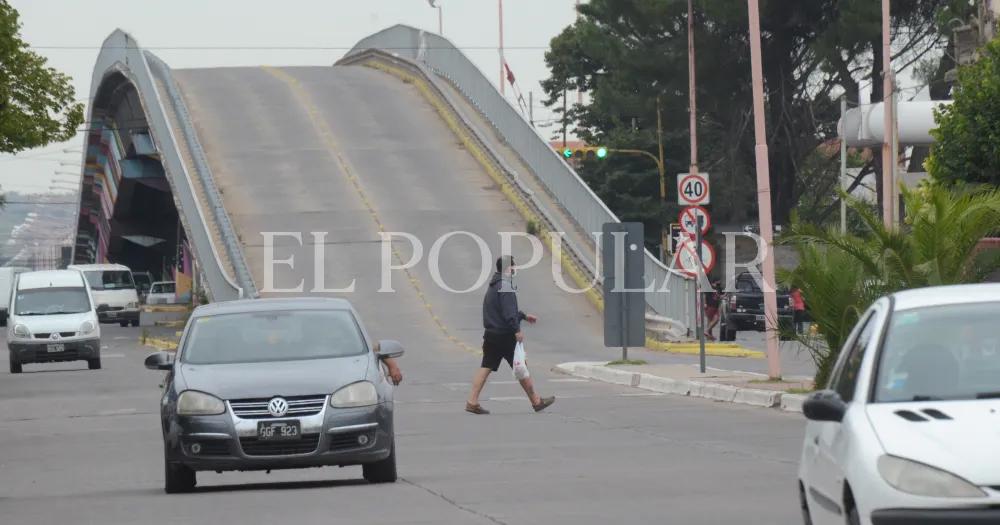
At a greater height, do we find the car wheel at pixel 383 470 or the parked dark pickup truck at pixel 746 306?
the parked dark pickup truck at pixel 746 306

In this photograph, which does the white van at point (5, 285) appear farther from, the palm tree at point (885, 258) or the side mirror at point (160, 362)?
the side mirror at point (160, 362)

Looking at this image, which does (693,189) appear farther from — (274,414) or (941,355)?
(941,355)

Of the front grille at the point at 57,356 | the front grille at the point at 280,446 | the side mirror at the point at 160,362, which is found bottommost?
the front grille at the point at 57,356

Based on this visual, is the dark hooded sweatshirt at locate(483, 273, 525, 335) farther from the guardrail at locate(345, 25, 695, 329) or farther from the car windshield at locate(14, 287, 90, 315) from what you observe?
the car windshield at locate(14, 287, 90, 315)

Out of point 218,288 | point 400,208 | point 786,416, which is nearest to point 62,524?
point 786,416

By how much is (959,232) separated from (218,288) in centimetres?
2849

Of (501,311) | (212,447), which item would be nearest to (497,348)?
(501,311)

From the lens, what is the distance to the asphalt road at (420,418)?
12867 millimetres

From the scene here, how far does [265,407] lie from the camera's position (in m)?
A: 13.9

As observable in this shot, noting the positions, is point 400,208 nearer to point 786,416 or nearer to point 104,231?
point 786,416

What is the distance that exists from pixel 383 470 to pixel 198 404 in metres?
1.51

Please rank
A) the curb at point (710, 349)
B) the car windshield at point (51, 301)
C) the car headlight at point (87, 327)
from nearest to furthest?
the curb at point (710, 349), the car headlight at point (87, 327), the car windshield at point (51, 301)

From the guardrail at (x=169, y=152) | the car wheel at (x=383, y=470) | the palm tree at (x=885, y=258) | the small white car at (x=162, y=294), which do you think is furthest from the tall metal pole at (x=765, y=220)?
the small white car at (x=162, y=294)

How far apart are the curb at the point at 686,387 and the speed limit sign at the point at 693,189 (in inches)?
118
